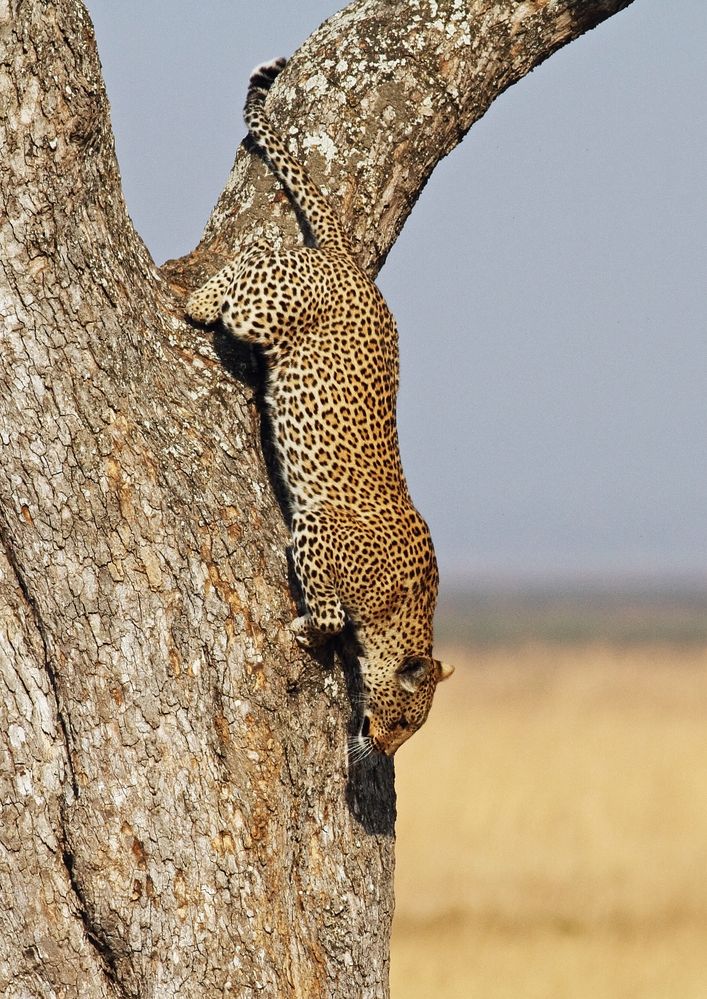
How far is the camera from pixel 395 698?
733cm

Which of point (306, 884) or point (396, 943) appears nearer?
point (306, 884)

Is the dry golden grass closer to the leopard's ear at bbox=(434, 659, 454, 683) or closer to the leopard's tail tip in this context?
the leopard's ear at bbox=(434, 659, 454, 683)

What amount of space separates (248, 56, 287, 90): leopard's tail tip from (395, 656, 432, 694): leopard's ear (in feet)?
9.98

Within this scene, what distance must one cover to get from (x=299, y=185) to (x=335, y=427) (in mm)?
1138

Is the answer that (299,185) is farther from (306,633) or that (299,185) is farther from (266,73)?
(306,633)

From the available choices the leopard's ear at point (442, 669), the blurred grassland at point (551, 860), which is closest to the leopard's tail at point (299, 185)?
the leopard's ear at point (442, 669)

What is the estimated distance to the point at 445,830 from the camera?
17.9 m

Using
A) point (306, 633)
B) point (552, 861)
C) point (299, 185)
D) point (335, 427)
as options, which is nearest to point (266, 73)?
point (299, 185)

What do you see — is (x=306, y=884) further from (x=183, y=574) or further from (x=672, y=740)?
(x=672, y=740)

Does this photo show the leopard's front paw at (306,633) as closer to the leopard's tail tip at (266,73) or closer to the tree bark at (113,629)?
the tree bark at (113,629)

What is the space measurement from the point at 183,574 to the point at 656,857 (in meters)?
12.7

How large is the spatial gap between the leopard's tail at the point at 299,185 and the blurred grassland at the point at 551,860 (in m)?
7.47

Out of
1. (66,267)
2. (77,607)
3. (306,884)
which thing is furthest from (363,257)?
(306,884)

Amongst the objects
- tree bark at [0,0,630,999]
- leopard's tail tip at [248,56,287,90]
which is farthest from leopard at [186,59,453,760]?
tree bark at [0,0,630,999]
